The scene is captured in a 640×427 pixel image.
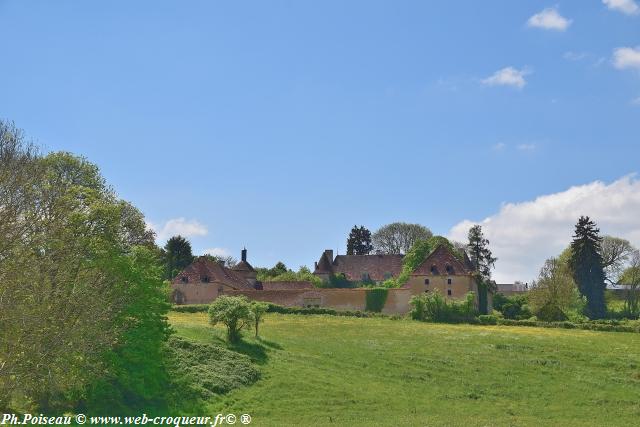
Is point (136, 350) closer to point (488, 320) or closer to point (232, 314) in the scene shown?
point (232, 314)

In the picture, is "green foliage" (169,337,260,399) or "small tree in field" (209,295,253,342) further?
"small tree in field" (209,295,253,342)

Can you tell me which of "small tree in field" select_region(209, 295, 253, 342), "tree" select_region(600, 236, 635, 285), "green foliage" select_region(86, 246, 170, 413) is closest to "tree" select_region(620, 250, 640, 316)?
"tree" select_region(600, 236, 635, 285)

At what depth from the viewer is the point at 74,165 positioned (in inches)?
1471

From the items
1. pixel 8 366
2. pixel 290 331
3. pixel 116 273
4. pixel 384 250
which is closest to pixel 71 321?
pixel 8 366

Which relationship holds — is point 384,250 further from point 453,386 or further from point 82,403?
point 82,403

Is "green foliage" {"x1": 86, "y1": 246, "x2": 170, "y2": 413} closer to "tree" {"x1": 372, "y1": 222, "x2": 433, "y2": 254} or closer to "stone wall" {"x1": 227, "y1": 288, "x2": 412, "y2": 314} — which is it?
"stone wall" {"x1": 227, "y1": 288, "x2": 412, "y2": 314}

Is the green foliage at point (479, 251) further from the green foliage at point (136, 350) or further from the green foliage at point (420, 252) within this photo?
the green foliage at point (136, 350)

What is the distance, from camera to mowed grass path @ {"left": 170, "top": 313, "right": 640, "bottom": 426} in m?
32.5

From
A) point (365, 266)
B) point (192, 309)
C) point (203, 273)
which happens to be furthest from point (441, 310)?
point (365, 266)

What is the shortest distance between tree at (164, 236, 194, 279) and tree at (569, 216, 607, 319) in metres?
45.6

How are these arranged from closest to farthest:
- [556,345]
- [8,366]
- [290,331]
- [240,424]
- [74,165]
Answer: [8,366] → [240,424] → [74,165] → [556,345] → [290,331]

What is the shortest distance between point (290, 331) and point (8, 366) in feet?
109

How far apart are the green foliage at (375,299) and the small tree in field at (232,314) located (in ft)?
87.6

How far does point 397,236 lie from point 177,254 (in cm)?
3859
